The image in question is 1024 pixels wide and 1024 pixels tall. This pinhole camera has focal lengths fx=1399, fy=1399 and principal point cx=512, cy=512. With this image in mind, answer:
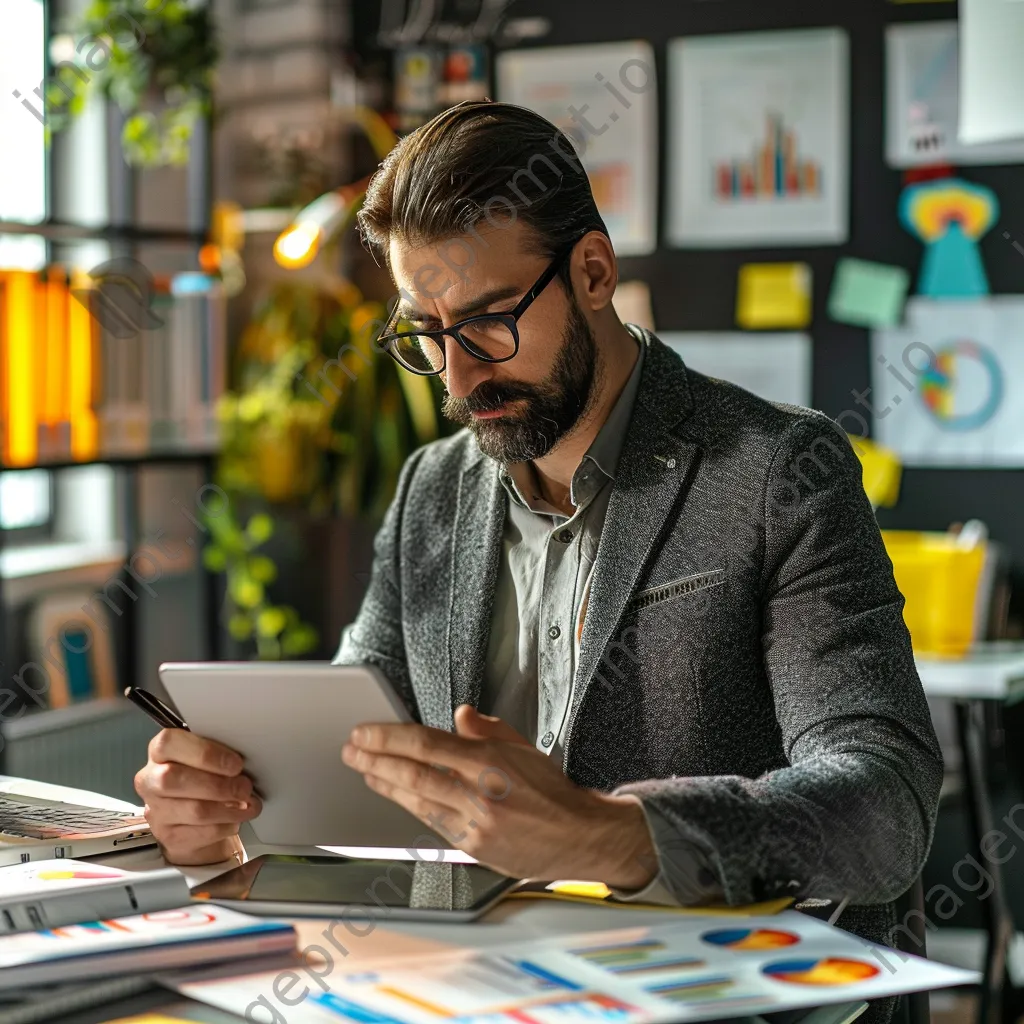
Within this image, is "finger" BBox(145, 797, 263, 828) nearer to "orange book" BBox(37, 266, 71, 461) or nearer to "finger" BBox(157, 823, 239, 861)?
"finger" BBox(157, 823, 239, 861)

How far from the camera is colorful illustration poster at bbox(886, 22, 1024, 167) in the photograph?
3.15m

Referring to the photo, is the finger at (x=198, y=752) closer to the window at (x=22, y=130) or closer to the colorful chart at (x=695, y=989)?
the colorful chart at (x=695, y=989)

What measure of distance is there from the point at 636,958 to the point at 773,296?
8.45ft

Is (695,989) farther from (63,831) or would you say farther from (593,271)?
(593,271)

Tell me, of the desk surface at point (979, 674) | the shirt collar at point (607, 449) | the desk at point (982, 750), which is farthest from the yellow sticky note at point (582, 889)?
the desk at point (982, 750)

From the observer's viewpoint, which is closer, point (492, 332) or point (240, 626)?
point (492, 332)

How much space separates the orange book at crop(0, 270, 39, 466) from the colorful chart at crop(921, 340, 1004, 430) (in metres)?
1.95

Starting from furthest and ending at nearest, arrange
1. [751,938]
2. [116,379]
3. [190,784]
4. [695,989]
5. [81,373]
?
1. [116,379]
2. [81,373]
3. [190,784]
4. [751,938]
5. [695,989]

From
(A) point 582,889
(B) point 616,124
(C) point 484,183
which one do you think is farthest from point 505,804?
(B) point 616,124

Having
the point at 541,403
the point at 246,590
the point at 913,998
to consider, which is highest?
the point at 541,403

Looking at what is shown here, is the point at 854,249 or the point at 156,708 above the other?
the point at 854,249

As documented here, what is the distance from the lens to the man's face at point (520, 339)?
56.8 inches

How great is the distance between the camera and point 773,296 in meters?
3.34

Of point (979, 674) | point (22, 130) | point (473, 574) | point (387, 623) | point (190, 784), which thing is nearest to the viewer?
point (190, 784)
